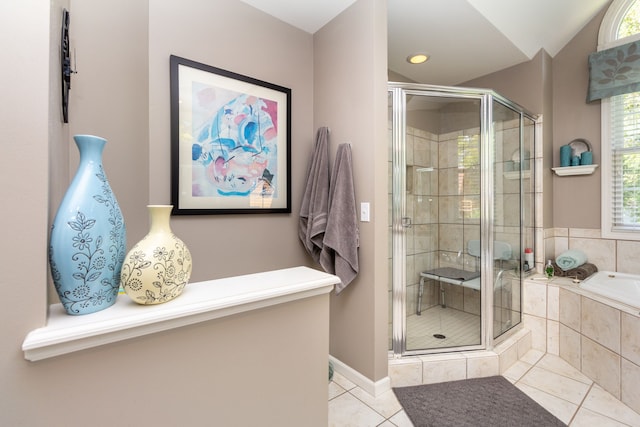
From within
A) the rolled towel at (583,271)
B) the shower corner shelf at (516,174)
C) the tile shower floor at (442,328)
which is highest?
the shower corner shelf at (516,174)

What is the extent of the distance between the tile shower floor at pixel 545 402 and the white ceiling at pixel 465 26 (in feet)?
8.04

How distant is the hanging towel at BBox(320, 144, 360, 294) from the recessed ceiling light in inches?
54.4

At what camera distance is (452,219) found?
7.62ft

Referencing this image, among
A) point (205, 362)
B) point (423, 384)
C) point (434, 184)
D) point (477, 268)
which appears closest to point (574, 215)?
point (477, 268)

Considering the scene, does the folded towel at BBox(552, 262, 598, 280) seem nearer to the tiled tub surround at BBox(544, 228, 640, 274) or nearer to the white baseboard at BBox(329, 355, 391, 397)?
the tiled tub surround at BBox(544, 228, 640, 274)

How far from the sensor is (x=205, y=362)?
2.74 ft

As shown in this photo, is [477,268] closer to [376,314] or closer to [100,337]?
[376,314]

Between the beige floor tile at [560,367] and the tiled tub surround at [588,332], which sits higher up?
the tiled tub surround at [588,332]

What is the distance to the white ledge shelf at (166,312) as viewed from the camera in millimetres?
607

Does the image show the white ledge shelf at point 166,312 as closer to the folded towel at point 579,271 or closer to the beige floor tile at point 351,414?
the beige floor tile at point 351,414

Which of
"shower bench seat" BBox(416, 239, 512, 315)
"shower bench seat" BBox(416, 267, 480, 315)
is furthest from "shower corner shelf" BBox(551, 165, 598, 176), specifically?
"shower bench seat" BBox(416, 267, 480, 315)

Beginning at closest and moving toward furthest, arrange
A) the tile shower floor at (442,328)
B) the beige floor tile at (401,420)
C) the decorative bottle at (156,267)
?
the decorative bottle at (156,267) → the beige floor tile at (401,420) → the tile shower floor at (442,328)

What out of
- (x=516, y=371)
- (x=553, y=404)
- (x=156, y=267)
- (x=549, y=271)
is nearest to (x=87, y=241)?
(x=156, y=267)

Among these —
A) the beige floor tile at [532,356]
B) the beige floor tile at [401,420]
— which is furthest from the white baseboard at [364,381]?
the beige floor tile at [532,356]
